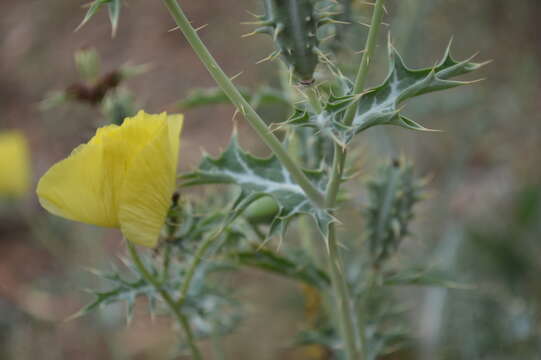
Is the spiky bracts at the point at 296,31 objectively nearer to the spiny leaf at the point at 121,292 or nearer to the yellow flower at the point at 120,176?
the yellow flower at the point at 120,176

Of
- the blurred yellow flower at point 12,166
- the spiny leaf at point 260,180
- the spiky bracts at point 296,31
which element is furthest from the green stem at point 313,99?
the blurred yellow flower at point 12,166

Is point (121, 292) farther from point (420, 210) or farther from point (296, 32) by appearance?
point (420, 210)

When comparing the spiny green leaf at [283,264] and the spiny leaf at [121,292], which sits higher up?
the spiny leaf at [121,292]

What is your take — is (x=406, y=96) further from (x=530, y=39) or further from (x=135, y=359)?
(x=530, y=39)

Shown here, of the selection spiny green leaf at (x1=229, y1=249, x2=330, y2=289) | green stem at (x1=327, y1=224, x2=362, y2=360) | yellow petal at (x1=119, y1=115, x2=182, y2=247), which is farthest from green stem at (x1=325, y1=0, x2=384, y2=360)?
yellow petal at (x1=119, y1=115, x2=182, y2=247)

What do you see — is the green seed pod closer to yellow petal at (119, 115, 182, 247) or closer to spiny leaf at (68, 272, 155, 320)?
yellow petal at (119, 115, 182, 247)

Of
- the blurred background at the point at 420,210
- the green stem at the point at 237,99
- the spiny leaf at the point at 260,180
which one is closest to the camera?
the green stem at the point at 237,99

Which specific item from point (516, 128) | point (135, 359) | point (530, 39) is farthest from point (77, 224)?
point (530, 39)
